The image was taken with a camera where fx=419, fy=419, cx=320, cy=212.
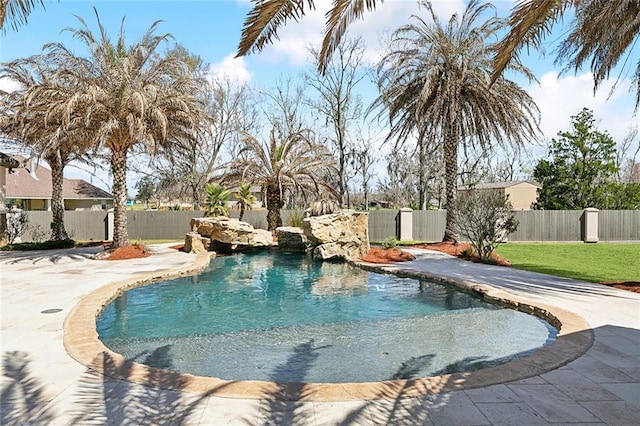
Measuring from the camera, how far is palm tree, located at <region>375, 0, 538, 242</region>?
1630cm

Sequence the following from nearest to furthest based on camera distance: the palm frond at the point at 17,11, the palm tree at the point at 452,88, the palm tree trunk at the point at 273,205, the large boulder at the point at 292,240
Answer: the palm frond at the point at 17,11
the palm tree at the point at 452,88
the large boulder at the point at 292,240
the palm tree trunk at the point at 273,205

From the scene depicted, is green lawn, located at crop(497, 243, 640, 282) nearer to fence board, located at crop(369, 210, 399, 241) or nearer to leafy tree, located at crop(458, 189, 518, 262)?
leafy tree, located at crop(458, 189, 518, 262)

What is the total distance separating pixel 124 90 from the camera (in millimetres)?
13562

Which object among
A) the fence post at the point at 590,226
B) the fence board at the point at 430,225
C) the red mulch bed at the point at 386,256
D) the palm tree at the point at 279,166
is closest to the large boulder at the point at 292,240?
the palm tree at the point at 279,166

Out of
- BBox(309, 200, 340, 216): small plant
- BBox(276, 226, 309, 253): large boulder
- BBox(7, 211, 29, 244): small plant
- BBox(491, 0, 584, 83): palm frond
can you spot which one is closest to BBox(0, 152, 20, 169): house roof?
BBox(7, 211, 29, 244): small plant

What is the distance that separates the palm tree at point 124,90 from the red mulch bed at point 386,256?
7.56 meters

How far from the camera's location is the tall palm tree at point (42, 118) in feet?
43.8

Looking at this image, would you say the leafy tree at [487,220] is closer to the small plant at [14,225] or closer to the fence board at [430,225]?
the fence board at [430,225]

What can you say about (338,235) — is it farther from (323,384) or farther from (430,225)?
(323,384)

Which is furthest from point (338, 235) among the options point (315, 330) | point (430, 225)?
point (430, 225)

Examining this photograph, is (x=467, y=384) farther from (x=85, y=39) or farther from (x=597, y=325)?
(x=85, y=39)

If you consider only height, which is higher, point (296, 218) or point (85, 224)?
point (296, 218)

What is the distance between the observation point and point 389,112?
1797cm

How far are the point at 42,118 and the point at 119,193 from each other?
386 centimetres
